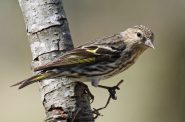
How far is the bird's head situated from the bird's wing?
18cm

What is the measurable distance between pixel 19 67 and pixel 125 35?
4.09m

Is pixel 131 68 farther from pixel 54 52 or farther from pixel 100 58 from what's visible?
pixel 54 52

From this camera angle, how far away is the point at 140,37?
559 centimetres

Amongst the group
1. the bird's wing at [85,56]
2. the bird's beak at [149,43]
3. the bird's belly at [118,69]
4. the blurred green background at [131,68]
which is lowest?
the bird's belly at [118,69]

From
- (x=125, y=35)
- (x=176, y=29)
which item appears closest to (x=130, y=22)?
(x=176, y=29)

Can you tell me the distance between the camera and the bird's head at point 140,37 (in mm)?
5516

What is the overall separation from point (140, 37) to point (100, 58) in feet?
1.44

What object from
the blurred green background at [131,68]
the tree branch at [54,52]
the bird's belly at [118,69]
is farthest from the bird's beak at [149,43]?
the blurred green background at [131,68]

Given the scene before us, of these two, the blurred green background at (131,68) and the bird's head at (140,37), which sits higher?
the blurred green background at (131,68)

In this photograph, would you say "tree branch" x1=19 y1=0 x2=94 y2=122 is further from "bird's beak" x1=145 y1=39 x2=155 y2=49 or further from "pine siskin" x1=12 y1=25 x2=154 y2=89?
"bird's beak" x1=145 y1=39 x2=155 y2=49

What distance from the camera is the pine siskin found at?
15.8ft

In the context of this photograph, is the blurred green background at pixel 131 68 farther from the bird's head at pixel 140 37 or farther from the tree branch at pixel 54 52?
the tree branch at pixel 54 52

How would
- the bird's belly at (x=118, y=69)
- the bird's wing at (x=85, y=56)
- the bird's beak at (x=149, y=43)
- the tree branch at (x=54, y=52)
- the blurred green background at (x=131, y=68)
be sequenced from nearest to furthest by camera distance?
the tree branch at (x=54, y=52) → the bird's wing at (x=85, y=56) → the bird's belly at (x=118, y=69) → the bird's beak at (x=149, y=43) → the blurred green background at (x=131, y=68)

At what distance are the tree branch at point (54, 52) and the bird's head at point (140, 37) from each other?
30.4 inches
